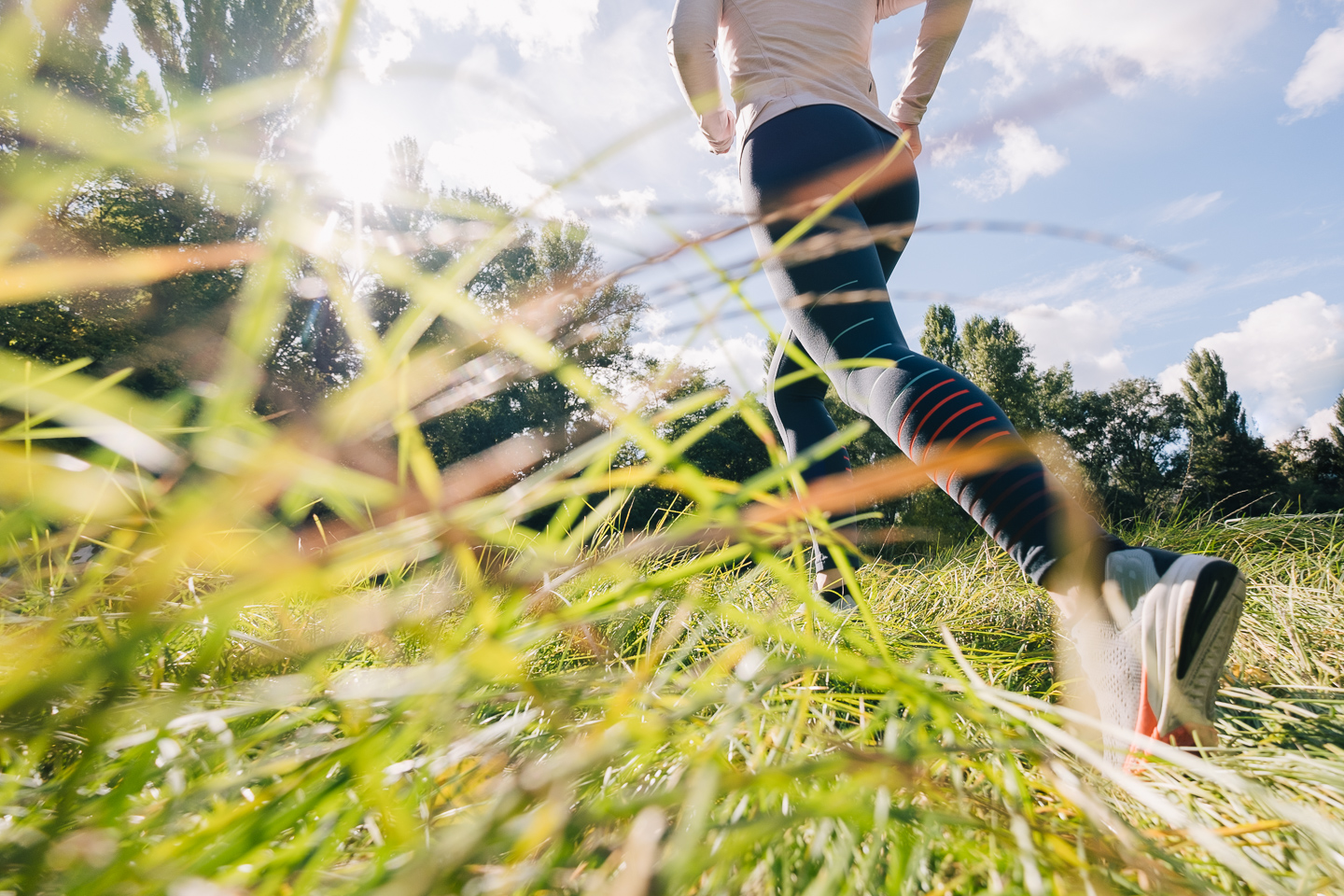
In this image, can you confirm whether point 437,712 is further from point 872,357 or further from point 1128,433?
point 1128,433

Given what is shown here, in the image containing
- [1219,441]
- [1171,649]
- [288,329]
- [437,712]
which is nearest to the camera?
[437,712]

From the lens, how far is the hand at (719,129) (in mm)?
1149

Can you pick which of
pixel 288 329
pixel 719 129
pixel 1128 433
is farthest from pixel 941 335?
pixel 719 129

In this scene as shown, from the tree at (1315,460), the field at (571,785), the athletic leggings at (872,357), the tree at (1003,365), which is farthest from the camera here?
the tree at (1003,365)

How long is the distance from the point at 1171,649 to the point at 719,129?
3.82 feet

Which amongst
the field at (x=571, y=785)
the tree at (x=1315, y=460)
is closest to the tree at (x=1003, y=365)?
the tree at (x=1315, y=460)

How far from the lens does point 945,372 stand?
0.70 m

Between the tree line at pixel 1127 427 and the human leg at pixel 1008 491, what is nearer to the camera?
the human leg at pixel 1008 491

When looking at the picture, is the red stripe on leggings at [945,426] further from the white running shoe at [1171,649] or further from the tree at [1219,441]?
the tree at [1219,441]

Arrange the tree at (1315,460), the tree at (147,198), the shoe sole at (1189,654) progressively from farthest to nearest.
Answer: the tree at (1315,460), the tree at (147,198), the shoe sole at (1189,654)

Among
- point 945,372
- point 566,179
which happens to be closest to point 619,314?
point 566,179

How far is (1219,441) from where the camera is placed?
45.6ft

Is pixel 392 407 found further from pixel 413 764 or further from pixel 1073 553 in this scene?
pixel 1073 553

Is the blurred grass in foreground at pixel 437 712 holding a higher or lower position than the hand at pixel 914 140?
lower
